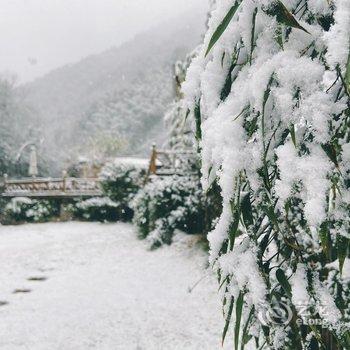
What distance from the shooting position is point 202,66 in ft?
4.22

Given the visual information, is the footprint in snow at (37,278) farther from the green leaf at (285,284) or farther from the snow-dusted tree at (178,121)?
the green leaf at (285,284)

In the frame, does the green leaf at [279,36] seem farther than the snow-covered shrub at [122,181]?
No

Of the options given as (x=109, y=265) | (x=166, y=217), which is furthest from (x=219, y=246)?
(x=166, y=217)

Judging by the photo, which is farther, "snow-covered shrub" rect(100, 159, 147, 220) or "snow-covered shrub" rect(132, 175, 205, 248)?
"snow-covered shrub" rect(100, 159, 147, 220)

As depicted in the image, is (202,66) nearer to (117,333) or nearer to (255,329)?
(255,329)

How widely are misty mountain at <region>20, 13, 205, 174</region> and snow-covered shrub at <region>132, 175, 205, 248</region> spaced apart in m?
30.9

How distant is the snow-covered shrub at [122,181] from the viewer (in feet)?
45.6

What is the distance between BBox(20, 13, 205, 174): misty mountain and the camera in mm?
52312

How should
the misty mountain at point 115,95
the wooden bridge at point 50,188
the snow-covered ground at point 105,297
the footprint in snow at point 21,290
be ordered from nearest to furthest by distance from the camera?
the snow-covered ground at point 105,297 < the footprint in snow at point 21,290 < the wooden bridge at point 50,188 < the misty mountain at point 115,95

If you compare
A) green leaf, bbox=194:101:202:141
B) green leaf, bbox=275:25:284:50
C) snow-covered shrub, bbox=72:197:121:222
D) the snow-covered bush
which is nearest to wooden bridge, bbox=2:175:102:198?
the snow-covered bush

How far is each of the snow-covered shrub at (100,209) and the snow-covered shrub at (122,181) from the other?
0.19 meters

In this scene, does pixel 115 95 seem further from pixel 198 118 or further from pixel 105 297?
pixel 198 118

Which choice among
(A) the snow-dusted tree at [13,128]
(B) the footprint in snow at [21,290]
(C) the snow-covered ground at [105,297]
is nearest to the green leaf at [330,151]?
(C) the snow-covered ground at [105,297]

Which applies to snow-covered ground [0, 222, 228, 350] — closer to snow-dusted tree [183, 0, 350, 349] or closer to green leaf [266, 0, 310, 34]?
snow-dusted tree [183, 0, 350, 349]
